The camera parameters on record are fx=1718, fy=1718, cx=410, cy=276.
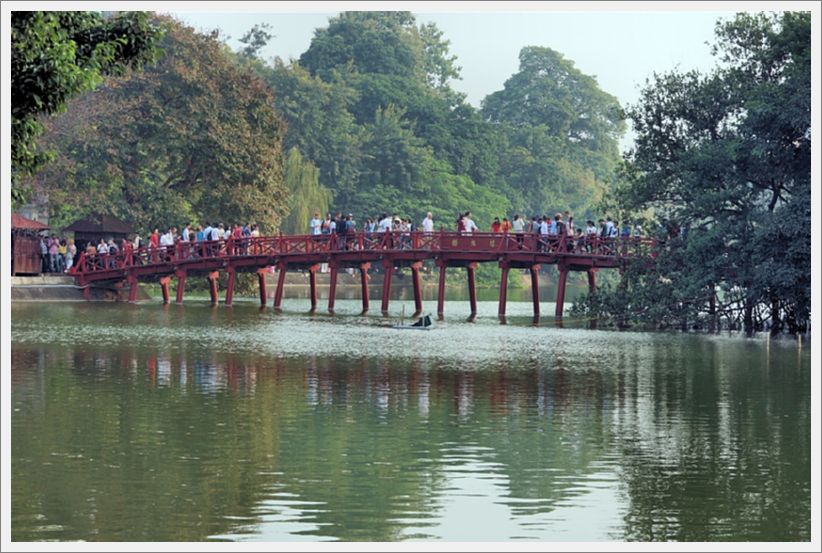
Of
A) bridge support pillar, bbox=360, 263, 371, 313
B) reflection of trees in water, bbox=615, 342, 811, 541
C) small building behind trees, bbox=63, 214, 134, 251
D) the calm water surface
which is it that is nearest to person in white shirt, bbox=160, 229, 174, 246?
small building behind trees, bbox=63, 214, 134, 251

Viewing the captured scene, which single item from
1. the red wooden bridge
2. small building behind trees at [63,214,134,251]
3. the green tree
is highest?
the green tree

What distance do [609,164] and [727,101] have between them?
242 ft

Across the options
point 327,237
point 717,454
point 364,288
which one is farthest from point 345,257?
point 717,454

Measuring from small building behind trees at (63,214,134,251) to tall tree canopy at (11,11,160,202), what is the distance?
34.3 m

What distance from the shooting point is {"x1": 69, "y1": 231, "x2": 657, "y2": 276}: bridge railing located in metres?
49.0

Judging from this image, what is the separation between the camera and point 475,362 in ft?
105

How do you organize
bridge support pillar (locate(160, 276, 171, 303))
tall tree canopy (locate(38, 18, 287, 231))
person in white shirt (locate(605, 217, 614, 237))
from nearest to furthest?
person in white shirt (locate(605, 217, 614, 237)) → bridge support pillar (locate(160, 276, 171, 303)) → tall tree canopy (locate(38, 18, 287, 231))

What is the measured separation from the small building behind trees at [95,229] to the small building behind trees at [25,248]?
2231 mm

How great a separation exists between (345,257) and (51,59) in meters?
32.7

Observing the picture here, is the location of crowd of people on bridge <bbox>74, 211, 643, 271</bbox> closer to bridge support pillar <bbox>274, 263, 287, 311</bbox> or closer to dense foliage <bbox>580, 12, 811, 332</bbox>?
bridge support pillar <bbox>274, 263, 287, 311</bbox>

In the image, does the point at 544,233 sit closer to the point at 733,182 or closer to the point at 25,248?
the point at 733,182

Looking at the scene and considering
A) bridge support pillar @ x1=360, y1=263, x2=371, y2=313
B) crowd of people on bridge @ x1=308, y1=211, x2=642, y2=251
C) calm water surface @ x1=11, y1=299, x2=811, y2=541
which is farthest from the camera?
bridge support pillar @ x1=360, y1=263, x2=371, y2=313

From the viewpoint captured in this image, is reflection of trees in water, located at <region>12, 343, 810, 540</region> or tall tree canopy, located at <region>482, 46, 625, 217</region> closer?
reflection of trees in water, located at <region>12, 343, 810, 540</region>

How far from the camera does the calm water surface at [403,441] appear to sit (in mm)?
15688
